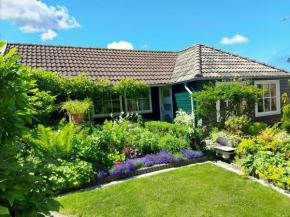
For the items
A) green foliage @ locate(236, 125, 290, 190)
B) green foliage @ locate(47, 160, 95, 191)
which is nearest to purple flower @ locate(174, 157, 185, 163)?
green foliage @ locate(236, 125, 290, 190)

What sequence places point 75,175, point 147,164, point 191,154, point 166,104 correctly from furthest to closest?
point 166,104 < point 191,154 < point 147,164 < point 75,175

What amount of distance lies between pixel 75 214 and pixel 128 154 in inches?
108

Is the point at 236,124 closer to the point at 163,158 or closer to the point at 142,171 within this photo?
the point at 163,158

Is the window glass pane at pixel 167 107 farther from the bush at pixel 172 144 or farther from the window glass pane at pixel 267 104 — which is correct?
the window glass pane at pixel 267 104

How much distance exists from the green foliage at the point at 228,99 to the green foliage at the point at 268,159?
1750 mm

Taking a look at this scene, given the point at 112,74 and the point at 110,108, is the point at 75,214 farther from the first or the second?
the point at 112,74

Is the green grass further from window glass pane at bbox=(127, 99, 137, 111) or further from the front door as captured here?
the front door

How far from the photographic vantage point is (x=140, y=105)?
36.3 ft

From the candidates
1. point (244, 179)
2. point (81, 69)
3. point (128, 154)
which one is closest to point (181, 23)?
point (81, 69)

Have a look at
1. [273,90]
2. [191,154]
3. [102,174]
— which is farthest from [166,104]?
[102,174]

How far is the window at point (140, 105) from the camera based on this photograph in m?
10.8

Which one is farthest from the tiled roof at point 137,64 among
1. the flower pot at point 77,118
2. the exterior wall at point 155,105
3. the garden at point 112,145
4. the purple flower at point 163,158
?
the purple flower at point 163,158

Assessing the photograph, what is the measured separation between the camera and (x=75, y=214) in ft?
11.3

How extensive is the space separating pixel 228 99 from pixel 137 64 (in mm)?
6635
